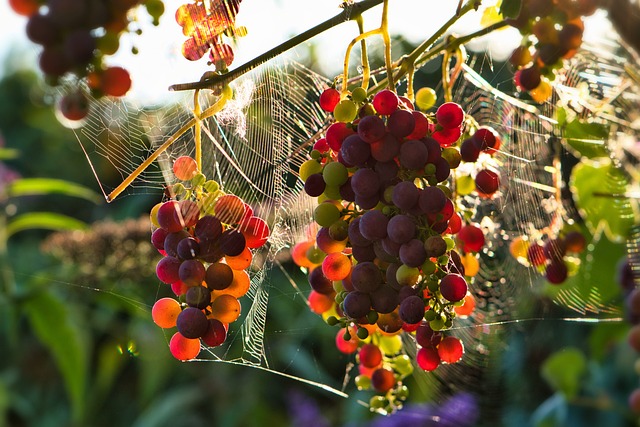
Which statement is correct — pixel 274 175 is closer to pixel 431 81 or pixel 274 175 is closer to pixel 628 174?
pixel 628 174

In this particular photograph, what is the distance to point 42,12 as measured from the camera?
237mm

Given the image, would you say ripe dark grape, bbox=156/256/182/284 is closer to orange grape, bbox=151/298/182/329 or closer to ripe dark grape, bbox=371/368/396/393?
orange grape, bbox=151/298/182/329

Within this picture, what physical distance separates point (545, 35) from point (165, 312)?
0.25 meters

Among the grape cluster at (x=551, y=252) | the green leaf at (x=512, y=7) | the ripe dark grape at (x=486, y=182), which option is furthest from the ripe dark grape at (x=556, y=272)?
the green leaf at (x=512, y=7)

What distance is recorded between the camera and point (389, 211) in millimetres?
340

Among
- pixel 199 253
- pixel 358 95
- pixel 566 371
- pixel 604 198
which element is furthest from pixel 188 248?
pixel 566 371

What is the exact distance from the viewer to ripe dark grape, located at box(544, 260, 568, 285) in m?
0.51

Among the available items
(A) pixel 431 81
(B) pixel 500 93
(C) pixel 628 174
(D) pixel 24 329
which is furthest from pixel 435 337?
(D) pixel 24 329

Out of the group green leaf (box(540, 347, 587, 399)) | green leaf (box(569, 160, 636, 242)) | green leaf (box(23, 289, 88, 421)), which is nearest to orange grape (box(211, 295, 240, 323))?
green leaf (box(569, 160, 636, 242))

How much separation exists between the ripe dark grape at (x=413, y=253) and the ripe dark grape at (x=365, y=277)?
0.02m

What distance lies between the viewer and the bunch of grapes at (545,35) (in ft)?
1.23

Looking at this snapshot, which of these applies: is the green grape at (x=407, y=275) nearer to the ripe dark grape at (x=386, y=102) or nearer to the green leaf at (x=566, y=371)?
the ripe dark grape at (x=386, y=102)

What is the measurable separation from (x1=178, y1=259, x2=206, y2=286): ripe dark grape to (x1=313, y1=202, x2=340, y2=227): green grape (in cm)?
6

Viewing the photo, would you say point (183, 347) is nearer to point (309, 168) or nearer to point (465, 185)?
point (309, 168)
